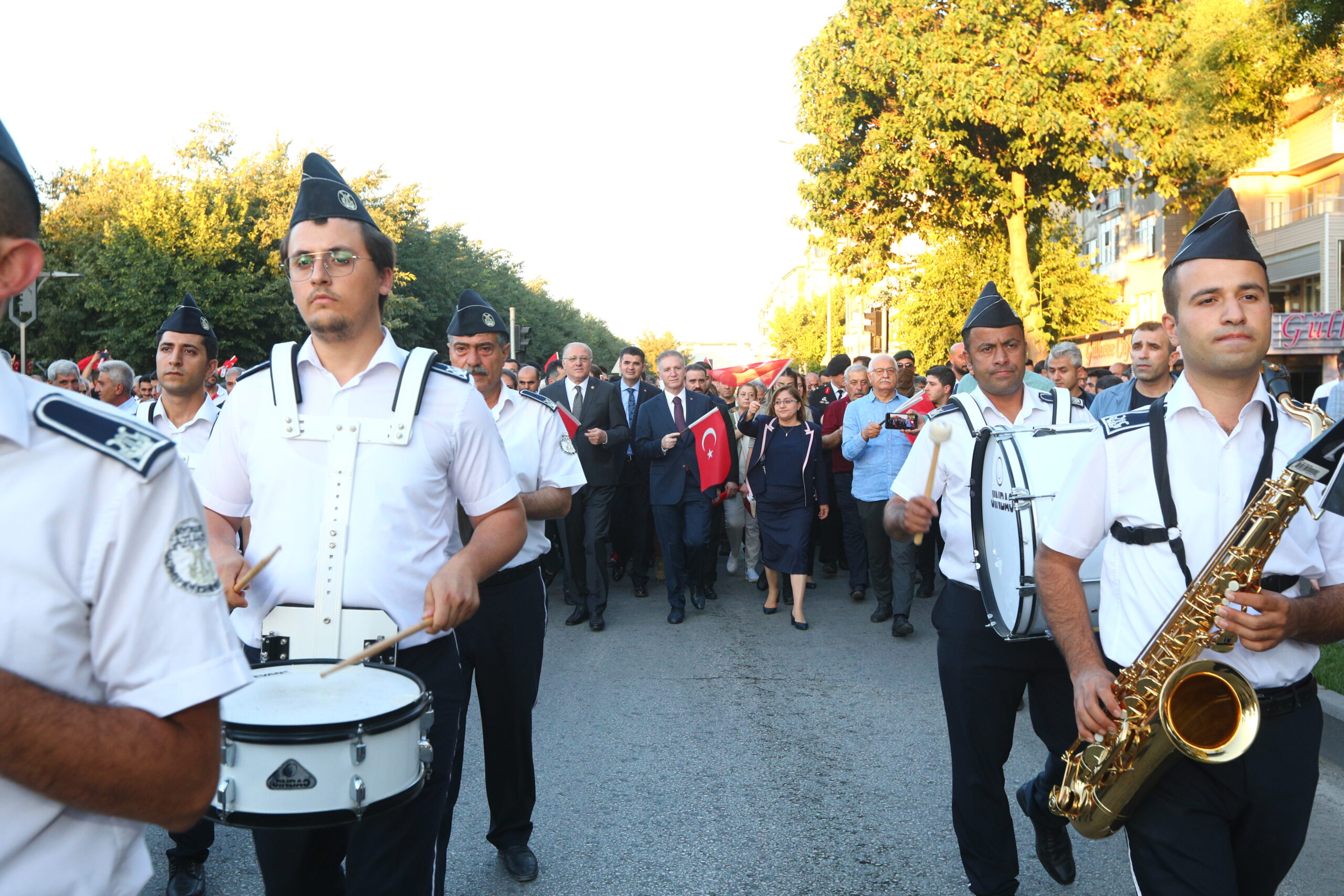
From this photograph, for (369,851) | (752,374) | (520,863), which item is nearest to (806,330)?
(752,374)

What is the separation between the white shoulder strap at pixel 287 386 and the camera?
292 cm

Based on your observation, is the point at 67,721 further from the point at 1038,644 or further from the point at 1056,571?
the point at 1038,644

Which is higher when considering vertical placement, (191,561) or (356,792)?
(191,561)

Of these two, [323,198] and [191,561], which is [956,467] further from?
[191,561]

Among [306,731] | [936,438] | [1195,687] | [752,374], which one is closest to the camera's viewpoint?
[306,731]

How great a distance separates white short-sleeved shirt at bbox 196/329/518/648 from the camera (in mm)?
2855

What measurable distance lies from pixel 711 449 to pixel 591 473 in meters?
1.29

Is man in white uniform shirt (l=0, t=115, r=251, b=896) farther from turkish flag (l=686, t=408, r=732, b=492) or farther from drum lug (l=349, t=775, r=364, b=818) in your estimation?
turkish flag (l=686, t=408, r=732, b=492)

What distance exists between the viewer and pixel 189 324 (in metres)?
5.11

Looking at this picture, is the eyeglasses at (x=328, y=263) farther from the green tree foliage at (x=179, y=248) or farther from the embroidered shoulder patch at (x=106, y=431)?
the green tree foliage at (x=179, y=248)

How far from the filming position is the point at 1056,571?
9.88 ft

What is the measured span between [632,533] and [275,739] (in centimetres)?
970

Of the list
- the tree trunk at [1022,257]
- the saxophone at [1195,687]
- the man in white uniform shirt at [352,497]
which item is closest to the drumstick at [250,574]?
the man in white uniform shirt at [352,497]

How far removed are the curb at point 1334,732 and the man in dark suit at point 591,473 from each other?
558 centimetres
